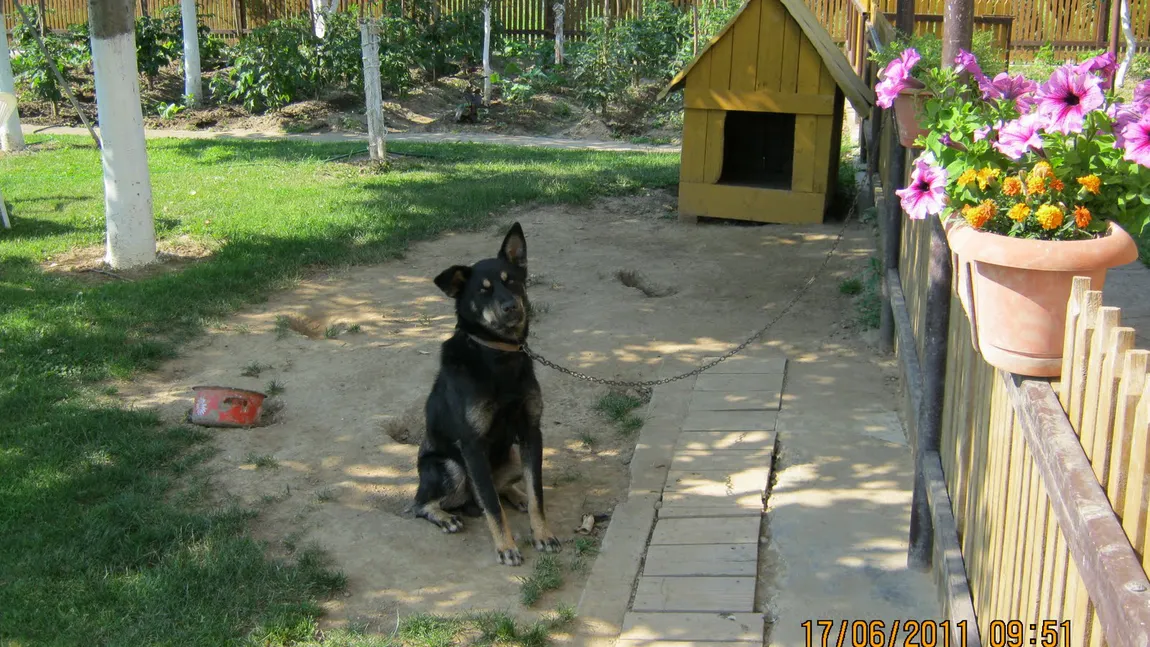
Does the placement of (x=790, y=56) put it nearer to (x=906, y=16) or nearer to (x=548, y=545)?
(x=906, y=16)

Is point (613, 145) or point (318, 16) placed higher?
point (318, 16)

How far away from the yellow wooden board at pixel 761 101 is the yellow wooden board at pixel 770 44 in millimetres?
106

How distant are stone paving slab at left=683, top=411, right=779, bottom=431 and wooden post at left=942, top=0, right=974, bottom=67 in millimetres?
2547

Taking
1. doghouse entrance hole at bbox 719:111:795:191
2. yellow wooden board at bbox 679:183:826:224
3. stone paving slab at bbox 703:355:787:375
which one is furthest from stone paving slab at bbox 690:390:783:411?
doghouse entrance hole at bbox 719:111:795:191

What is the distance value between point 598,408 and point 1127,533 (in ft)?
14.7

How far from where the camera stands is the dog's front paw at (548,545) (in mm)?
4742

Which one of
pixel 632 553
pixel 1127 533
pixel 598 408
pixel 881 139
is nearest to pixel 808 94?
pixel 881 139

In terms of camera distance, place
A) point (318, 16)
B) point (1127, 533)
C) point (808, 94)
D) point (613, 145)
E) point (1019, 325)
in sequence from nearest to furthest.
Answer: point (1127, 533) → point (1019, 325) → point (808, 94) → point (613, 145) → point (318, 16)

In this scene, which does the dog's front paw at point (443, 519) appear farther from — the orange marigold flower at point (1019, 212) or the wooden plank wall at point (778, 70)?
the wooden plank wall at point (778, 70)

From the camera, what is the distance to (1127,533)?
72.4 inches

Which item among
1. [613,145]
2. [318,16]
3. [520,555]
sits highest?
[318,16]

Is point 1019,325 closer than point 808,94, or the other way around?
point 1019,325

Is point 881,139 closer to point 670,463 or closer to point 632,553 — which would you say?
point 670,463

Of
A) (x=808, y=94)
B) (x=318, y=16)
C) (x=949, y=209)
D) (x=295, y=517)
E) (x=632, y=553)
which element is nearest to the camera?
(x=949, y=209)
